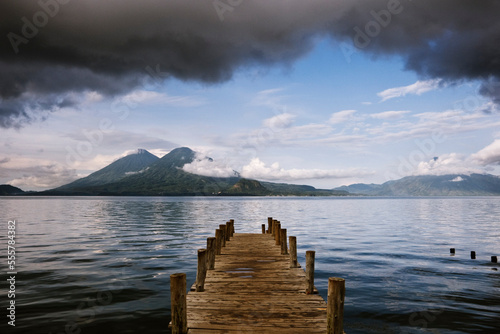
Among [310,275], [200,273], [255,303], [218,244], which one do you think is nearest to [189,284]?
[218,244]

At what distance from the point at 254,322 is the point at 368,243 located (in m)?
26.3

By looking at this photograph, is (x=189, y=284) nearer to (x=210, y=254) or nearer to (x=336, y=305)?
(x=210, y=254)

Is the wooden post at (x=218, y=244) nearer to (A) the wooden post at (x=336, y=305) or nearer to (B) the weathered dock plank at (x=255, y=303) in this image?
(B) the weathered dock plank at (x=255, y=303)

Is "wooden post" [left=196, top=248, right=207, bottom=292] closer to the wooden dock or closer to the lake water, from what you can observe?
the wooden dock

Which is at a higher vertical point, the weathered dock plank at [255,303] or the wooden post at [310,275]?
the wooden post at [310,275]

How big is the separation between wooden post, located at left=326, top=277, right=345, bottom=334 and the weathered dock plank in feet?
2.15

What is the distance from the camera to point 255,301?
32.4 feet

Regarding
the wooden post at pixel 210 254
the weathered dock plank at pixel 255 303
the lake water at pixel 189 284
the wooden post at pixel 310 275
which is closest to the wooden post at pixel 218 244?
the lake water at pixel 189 284

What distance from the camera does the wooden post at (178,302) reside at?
291 inches

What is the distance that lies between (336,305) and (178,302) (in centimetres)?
379

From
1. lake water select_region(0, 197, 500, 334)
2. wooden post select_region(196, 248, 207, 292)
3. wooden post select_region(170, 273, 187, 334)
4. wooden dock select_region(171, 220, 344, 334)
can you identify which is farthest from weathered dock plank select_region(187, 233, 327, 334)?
lake water select_region(0, 197, 500, 334)

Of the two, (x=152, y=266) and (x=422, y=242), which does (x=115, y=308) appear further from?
(x=422, y=242)

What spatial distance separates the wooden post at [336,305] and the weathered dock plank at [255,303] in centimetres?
66

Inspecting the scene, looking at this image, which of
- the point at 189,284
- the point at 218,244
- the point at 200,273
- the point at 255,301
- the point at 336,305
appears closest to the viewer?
the point at 336,305
